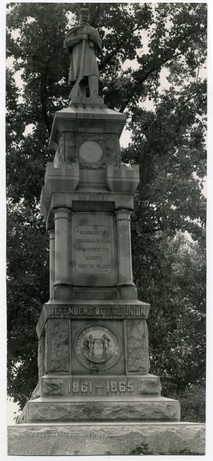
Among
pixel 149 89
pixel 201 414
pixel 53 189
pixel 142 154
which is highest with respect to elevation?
pixel 149 89

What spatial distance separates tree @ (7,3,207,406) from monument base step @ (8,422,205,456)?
8986 mm

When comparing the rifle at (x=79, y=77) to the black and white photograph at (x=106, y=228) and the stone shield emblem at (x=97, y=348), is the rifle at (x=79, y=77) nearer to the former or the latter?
the black and white photograph at (x=106, y=228)

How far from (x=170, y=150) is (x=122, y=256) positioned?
885 cm

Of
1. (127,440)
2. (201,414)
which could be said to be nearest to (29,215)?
(201,414)

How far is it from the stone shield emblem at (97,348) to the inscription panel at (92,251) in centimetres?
79

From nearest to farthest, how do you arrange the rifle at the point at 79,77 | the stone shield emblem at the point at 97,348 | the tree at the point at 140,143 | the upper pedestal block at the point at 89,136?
the stone shield emblem at the point at 97,348 → the upper pedestal block at the point at 89,136 → the rifle at the point at 79,77 → the tree at the point at 140,143

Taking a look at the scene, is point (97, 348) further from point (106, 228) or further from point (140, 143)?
point (140, 143)

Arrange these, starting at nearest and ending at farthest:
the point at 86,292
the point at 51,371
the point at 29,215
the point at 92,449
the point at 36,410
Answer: the point at 92,449, the point at 36,410, the point at 51,371, the point at 86,292, the point at 29,215

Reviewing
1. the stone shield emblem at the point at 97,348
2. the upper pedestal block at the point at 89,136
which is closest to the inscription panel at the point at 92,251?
the stone shield emblem at the point at 97,348

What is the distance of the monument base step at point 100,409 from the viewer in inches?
364

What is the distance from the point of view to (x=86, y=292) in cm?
1058

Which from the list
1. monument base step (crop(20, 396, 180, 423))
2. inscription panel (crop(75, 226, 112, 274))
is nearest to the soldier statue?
inscription panel (crop(75, 226, 112, 274))

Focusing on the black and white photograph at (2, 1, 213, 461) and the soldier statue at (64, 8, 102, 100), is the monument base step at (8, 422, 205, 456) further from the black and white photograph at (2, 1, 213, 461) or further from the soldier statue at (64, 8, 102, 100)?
the soldier statue at (64, 8, 102, 100)

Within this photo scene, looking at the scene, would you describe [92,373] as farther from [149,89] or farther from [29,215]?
[149,89]
